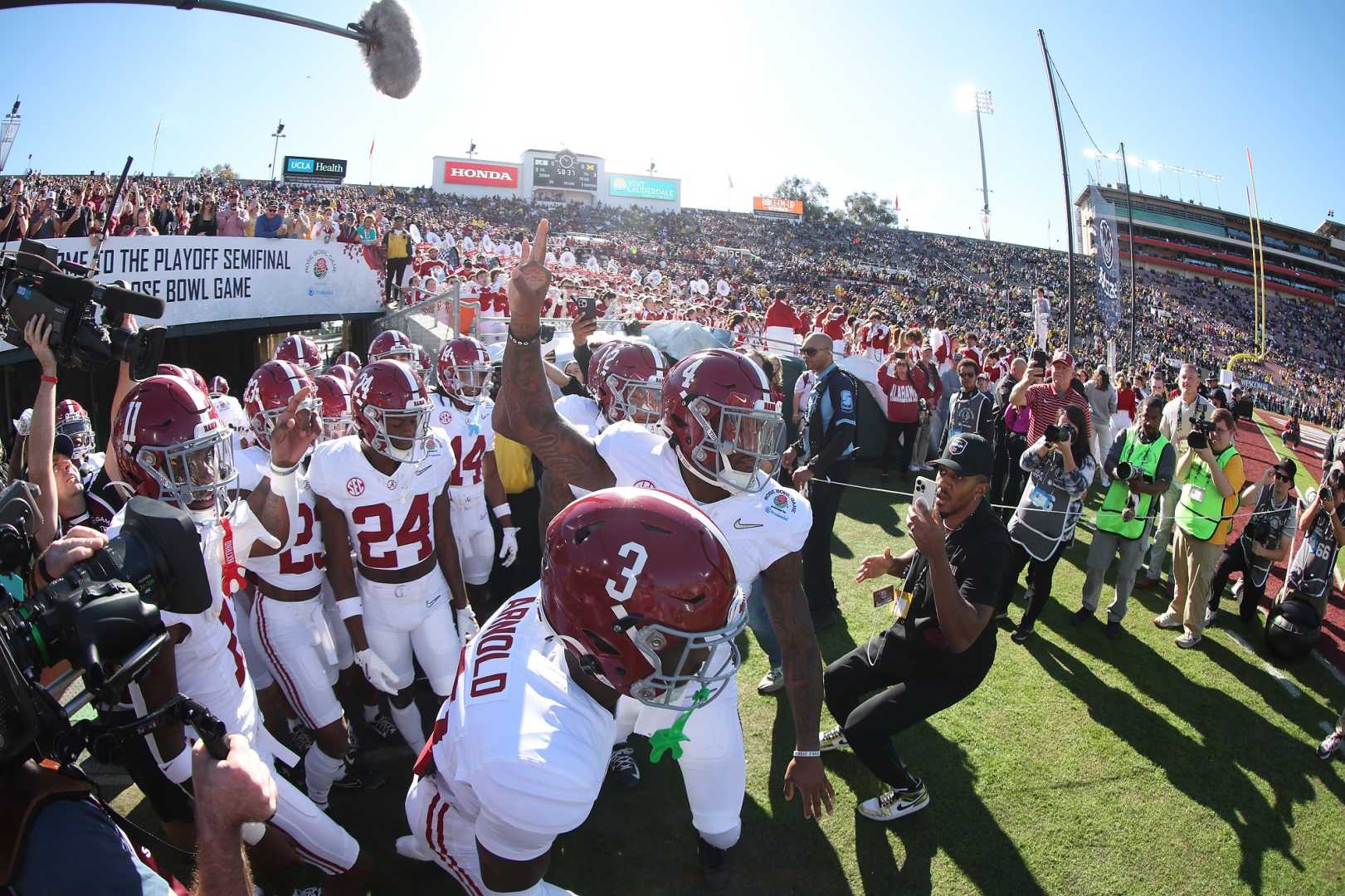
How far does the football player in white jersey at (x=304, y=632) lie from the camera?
11.3 feet

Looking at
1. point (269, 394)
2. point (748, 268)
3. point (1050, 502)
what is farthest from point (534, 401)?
point (748, 268)

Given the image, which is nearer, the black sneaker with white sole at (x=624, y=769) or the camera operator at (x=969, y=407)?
the black sneaker with white sole at (x=624, y=769)

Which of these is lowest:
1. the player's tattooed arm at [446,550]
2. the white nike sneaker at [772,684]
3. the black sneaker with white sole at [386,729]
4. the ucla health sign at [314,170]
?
the black sneaker with white sole at [386,729]

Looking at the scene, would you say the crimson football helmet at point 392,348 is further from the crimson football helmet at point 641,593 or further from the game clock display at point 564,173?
the game clock display at point 564,173

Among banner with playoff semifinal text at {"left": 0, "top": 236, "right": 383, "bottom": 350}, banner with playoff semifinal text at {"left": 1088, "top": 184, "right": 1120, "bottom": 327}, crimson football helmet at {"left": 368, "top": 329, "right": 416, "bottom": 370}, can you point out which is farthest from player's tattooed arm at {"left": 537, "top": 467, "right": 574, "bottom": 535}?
banner with playoff semifinal text at {"left": 1088, "top": 184, "right": 1120, "bottom": 327}

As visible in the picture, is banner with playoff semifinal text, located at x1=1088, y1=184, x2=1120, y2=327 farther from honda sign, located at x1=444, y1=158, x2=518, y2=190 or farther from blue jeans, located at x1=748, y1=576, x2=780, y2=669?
honda sign, located at x1=444, y1=158, x2=518, y2=190

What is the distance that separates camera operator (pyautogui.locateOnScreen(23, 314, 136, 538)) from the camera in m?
2.72

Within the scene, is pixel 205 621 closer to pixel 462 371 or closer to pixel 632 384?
pixel 632 384

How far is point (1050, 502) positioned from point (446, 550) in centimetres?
443

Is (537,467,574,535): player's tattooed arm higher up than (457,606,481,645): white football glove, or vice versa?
(537,467,574,535): player's tattooed arm

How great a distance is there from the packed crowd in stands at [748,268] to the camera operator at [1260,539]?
677 centimetres

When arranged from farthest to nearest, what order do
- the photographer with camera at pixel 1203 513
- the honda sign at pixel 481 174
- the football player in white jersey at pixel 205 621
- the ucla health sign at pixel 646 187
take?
the ucla health sign at pixel 646 187, the honda sign at pixel 481 174, the photographer with camera at pixel 1203 513, the football player in white jersey at pixel 205 621

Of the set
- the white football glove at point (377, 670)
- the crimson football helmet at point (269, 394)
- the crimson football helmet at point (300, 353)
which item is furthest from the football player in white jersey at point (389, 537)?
the crimson football helmet at point (300, 353)

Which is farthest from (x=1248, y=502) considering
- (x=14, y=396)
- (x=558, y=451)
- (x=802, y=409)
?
(x=14, y=396)
